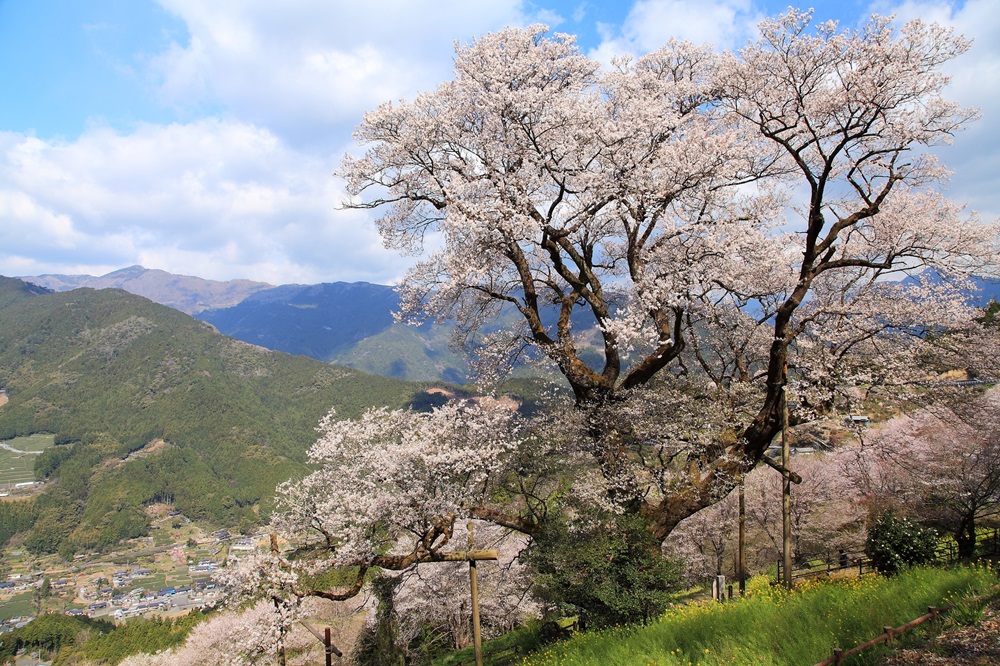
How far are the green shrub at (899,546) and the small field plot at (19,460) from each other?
224 m

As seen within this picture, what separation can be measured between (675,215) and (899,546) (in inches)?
363

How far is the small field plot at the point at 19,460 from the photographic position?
173 meters

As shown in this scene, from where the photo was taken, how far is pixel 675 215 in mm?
11797

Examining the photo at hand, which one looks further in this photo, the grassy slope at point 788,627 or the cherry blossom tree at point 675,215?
the cherry blossom tree at point 675,215

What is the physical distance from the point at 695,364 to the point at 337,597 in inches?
405

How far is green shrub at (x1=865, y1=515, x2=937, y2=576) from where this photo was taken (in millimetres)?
12641

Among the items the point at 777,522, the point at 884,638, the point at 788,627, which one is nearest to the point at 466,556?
the point at 788,627

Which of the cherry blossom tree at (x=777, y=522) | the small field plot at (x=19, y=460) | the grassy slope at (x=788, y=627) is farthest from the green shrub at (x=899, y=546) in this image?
the small field plot at (x=19, y=460)

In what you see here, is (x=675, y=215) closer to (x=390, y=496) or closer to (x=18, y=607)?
(x=390, y=496)

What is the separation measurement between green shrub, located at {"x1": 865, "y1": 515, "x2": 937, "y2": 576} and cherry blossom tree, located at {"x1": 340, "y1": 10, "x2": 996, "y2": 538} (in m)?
4.01

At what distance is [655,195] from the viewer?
1078 centimetres

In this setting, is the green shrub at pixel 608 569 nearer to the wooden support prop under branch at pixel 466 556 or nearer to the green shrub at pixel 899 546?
the wooden support prop under branch at pixel 466 556

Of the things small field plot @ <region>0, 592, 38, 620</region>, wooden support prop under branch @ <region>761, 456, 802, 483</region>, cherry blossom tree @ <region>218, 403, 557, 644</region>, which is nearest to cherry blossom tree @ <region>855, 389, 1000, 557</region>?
wooden support prop under branch @ <region>761, 456, 802, 483</region>

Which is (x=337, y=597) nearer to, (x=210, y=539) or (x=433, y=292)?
(x=433, y=292)
